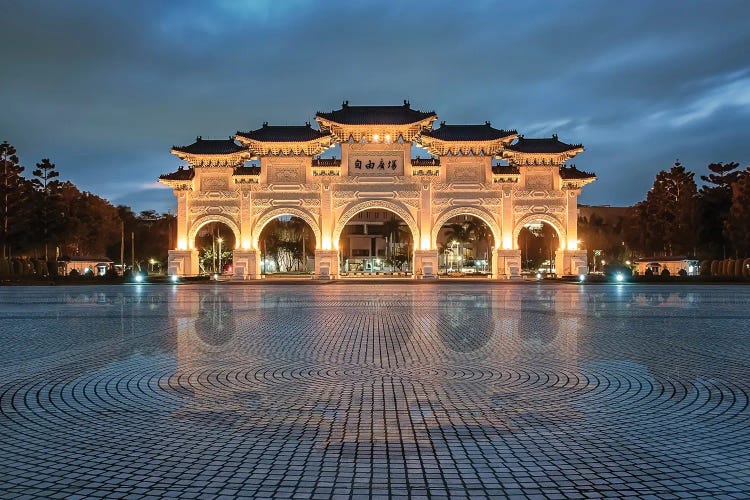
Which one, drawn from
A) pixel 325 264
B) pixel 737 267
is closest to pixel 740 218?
pixel 737 267

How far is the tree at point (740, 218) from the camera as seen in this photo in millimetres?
44062

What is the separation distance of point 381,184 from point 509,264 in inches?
448

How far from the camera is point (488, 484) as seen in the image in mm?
3926

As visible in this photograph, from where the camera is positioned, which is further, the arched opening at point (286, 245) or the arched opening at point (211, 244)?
the arched opening at point (286, 245)

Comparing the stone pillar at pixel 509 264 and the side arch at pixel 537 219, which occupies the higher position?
the side arch at pixel 537 219

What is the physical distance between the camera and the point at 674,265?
51.1m

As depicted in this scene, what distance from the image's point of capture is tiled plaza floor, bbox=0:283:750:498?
401 cm

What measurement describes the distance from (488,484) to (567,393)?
287cm

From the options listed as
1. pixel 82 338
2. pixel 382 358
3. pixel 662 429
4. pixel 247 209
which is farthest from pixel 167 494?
pixel 247 209

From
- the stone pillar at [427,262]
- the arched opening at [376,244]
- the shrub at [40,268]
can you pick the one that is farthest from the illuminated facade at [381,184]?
the arched opening at [376,244]

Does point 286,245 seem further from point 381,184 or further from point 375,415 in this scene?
point 375,415

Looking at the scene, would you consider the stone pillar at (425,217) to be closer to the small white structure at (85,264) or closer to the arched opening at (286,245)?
the arched opening at (286,245)

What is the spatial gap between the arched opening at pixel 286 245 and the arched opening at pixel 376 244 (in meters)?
4.55

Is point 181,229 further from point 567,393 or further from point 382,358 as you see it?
point 567,393
